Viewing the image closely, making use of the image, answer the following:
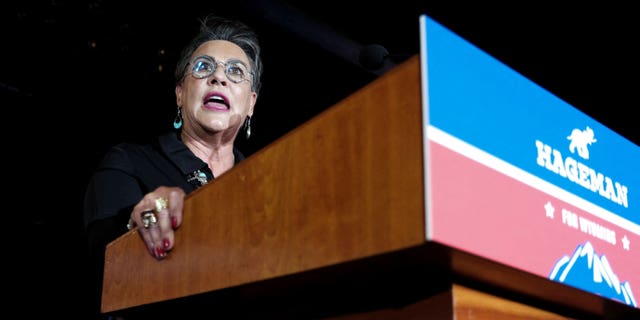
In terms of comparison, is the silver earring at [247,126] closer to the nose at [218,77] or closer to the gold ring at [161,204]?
the nose at [218,77]

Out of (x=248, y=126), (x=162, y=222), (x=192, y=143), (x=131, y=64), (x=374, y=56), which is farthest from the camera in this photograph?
(x=131, y=64)

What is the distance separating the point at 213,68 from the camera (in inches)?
70.7

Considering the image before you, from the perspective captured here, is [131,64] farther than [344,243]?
Yes

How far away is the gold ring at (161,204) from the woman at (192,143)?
0.7 inches

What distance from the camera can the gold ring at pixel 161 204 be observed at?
1021mm

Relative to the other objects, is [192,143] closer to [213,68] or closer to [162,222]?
[213,68]

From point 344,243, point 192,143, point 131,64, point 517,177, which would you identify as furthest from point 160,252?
point 131,64

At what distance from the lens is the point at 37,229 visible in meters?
3.22

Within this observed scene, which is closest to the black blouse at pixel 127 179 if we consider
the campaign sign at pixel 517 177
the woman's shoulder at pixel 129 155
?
the woman's shoulder at pixel 129 155

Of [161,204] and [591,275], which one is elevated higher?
[161,204]

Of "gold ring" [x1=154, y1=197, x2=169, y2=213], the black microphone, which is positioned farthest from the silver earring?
"gold ring" [x1=154, y1=197, x2=169, y2=213]

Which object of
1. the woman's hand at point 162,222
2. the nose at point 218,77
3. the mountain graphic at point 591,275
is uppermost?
the nose at point 218,77

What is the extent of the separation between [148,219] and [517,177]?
0.56 meters

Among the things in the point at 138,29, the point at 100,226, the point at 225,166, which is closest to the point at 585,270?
the point at 100,226
